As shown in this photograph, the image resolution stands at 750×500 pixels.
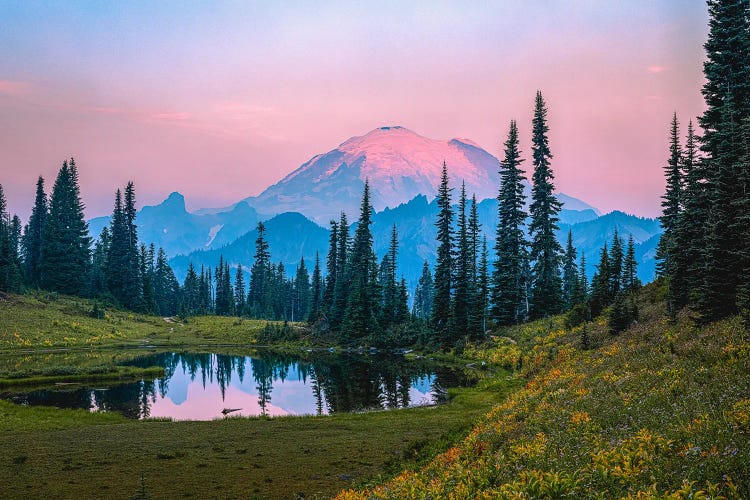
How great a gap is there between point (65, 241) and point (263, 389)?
244 feet

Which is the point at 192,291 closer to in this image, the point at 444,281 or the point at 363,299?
the point at 363,299

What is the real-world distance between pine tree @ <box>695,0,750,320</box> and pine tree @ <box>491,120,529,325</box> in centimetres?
3092

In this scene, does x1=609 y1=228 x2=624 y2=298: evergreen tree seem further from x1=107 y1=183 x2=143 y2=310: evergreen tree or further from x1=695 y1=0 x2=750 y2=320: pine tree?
x1=107 y1=183 x2=143 y2=310: evergreen tree

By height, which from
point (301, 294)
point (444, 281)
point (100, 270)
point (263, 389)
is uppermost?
point (100, 270)

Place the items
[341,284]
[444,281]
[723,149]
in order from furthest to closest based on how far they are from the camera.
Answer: [341,284]
[444,281]
[723,149]

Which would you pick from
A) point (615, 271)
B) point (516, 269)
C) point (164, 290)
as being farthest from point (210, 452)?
point (164, 290)

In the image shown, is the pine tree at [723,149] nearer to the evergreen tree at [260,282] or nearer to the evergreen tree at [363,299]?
the evergreen tree at [363,299]

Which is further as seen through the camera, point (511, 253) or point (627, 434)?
point (511, 253)

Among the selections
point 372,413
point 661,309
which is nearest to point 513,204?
point 661,309

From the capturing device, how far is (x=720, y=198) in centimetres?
2217

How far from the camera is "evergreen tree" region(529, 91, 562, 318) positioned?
191ft

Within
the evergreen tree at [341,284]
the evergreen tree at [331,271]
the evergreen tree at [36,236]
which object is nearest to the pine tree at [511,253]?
the evergreen tree at [341,284]

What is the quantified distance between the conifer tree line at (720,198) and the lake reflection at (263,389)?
18450mm

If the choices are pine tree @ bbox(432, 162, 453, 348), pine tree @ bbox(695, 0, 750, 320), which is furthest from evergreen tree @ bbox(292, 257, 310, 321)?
pine tree @ bbox(695, 0, 750, 320)
